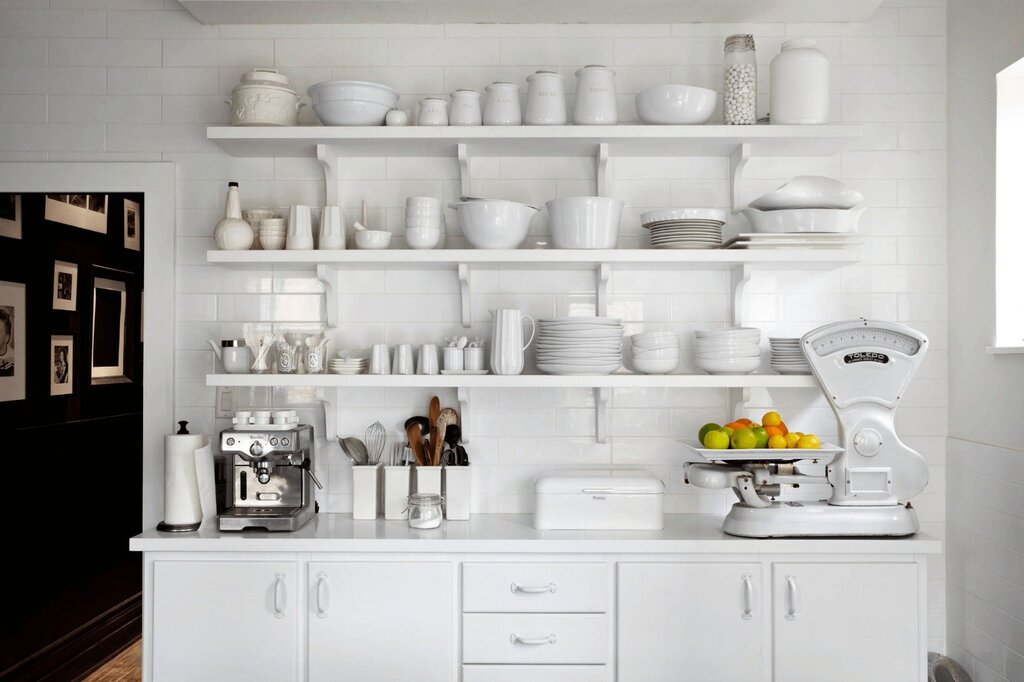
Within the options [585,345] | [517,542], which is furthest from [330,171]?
[517,542]

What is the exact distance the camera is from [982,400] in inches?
98.9

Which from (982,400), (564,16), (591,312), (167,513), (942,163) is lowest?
(167,513)

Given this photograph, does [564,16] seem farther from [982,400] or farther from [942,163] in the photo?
[982,400]

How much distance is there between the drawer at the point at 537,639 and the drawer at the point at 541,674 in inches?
0.7

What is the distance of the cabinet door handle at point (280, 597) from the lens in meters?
2.35

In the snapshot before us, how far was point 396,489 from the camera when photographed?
8.60 feet

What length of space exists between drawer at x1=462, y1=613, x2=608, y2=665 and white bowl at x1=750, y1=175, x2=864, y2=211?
1473 mm

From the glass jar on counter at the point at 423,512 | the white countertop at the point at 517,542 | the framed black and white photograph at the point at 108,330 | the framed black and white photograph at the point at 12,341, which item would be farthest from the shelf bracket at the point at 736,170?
the framed black and white photograph at the point at 108,330

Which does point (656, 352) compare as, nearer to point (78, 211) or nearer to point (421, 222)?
point (421, 222)

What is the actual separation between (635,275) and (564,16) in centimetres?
97

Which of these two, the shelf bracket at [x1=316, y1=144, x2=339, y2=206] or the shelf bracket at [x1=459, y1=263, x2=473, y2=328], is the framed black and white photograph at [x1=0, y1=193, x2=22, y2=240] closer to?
the shelf bracket at [x1=316, y1=144, x2=339, y2=206]

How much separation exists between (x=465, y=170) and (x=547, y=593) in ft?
4.81

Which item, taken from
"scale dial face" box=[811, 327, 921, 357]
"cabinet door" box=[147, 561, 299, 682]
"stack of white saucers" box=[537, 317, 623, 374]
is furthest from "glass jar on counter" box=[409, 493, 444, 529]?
"scale dial face" box=[811, 327, 921, 357]

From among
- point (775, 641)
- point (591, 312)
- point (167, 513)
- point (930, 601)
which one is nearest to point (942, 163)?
point (591, 312)
